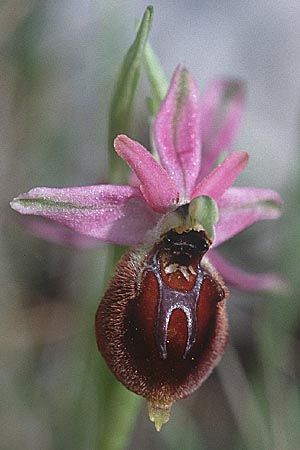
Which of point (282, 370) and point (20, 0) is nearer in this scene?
point (282, 370)

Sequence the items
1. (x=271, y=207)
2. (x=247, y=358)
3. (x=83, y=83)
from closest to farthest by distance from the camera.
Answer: (x=271, y=207) < (x=247, y=358) < (x=83, y=83)

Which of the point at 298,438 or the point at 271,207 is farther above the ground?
the point at 271,207

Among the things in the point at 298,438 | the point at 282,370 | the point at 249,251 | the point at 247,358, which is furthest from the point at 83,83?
the point at 298,438

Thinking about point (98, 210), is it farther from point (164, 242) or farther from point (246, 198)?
point (246, 198)

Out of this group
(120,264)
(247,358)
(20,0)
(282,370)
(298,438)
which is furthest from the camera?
(247,358)

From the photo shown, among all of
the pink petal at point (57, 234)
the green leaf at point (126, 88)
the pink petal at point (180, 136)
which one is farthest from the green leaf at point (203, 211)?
the pink petal at point (57, 234)

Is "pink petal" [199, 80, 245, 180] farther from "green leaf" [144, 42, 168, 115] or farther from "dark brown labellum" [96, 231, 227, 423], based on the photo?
"dark brown labellum" [96, 231, 227, 423]

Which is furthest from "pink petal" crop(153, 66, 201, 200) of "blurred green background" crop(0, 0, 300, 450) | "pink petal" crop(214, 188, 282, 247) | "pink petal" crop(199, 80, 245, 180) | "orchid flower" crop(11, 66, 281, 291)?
"blurred green background" crop(0, 0, 300, 450)

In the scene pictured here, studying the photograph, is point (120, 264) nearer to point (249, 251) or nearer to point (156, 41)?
point (249, 251)
